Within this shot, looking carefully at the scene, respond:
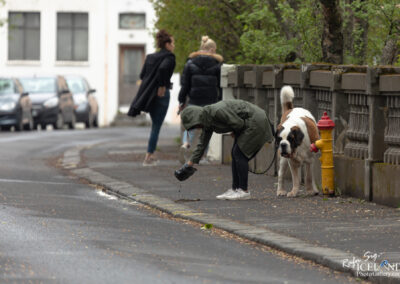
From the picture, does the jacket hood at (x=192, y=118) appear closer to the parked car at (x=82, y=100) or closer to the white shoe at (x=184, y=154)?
the white shoe at (x=184, y=154)

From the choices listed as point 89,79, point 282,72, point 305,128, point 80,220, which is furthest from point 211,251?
point 89,79

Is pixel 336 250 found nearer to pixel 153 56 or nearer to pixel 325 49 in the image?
pixel 325 49

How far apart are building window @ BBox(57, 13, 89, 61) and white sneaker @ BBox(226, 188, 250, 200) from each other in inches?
1629

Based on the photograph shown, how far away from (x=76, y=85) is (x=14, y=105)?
6.97 meters

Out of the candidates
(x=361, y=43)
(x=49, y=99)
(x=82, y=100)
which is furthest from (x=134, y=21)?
(x=361, y=43)

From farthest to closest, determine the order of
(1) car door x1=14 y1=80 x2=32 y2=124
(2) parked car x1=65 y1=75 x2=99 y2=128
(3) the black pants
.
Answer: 1. (2) parked car x1=65 y1=75 x2=99 y2=128
2. (1) car door x1=14 y1=80 x2=32 y2=124
3. (3) the black pants

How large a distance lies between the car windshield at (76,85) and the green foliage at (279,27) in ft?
61.5

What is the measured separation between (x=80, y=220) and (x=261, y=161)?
605cm

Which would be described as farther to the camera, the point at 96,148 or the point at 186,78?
the point at 96,148

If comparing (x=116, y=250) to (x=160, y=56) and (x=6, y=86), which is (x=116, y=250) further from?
(x=6, y=86)

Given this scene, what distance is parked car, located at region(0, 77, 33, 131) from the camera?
117 ft

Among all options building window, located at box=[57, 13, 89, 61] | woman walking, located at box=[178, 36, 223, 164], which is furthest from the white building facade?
woman walking, located at box=[178, 36, 223, 164]

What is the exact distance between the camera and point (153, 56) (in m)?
18.4

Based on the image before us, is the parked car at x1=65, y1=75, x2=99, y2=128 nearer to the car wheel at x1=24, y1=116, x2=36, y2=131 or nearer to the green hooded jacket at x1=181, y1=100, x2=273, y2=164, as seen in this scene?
the car wheel at x1=24, y1=116, x2=36, y2=131
